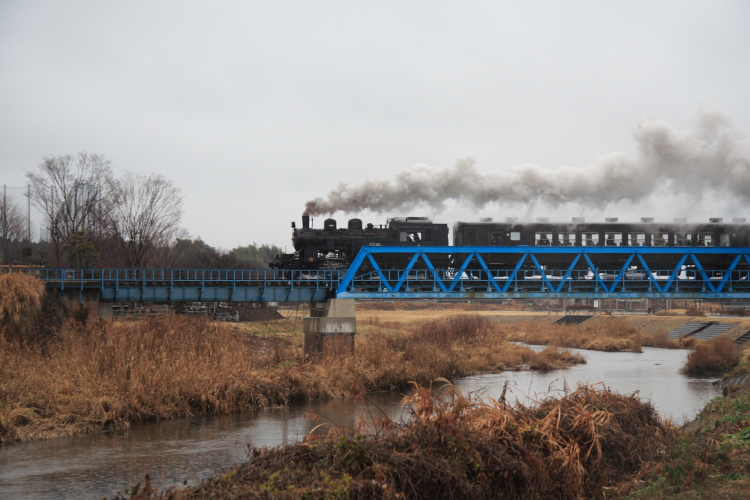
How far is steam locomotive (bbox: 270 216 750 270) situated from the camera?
118 feet

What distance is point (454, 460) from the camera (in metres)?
11.4

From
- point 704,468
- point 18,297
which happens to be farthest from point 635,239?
point 18,297

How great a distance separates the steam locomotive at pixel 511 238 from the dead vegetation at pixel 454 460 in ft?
72.3

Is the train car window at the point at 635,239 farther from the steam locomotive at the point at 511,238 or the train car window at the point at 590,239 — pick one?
the train car window at the point at 590,239

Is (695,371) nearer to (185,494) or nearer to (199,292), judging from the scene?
(199,292)

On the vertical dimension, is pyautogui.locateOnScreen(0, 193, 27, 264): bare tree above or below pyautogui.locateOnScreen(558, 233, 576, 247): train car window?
above

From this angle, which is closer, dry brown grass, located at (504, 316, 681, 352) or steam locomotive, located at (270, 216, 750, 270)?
steam locomotive, located at (270, 216, 750, 270)

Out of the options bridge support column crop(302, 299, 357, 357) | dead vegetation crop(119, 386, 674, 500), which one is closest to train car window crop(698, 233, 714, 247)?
bridge support column crop(302, 299, 357, 357)

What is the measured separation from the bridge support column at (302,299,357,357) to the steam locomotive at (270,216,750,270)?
2937mm

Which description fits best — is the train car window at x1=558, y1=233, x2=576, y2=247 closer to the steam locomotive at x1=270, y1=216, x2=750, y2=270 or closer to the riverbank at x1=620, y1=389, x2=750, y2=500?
the steam locomotive at x1=270, y1=216, x2=750, y2=270

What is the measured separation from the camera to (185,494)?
1038 centimetres

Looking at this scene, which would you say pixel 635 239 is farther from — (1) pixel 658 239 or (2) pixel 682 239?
(2) pixel 682 239

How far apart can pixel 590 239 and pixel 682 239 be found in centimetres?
532

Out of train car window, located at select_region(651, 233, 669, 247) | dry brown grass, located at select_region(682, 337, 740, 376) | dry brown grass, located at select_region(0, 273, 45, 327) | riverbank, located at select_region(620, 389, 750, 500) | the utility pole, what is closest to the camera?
riverbank, located at select_region(620, 389, 750, 500)
